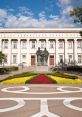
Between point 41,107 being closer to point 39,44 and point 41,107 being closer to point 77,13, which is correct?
point 77,13

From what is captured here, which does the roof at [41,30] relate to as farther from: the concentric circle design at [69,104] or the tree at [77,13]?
the concentric circle design at [69,104]

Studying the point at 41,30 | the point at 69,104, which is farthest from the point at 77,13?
the point at 41,30

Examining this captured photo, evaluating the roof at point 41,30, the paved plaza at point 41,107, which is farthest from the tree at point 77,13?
the roof at point 41,30

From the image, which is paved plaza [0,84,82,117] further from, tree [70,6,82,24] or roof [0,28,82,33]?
roof [0,28,82,33]

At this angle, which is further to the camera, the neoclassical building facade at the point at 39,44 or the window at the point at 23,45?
the window at the point at 23,45

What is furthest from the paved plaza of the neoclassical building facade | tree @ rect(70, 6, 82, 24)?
the neoclassical building facade

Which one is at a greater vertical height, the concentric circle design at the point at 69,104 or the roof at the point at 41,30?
the roof at the point at 41,30

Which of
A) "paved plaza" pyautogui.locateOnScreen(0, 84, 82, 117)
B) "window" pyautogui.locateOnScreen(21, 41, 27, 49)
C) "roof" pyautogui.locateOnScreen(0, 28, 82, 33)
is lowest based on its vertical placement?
"paved plaza" pyautogui.locateOnScreen(0, 84, 82, 117)

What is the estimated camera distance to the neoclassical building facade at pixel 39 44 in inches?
3300

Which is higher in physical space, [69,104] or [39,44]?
[39,44]

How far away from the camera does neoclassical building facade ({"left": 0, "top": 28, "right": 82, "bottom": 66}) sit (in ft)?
275

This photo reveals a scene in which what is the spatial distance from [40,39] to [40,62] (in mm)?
20957

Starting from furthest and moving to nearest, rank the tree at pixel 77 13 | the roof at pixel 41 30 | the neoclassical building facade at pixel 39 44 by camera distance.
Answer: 1. the neoclassical building facade at pixel 39 44
2. the roof at pixel 41 30
3. the tree at pixel 77 13

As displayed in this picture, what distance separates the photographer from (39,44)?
8531 centimetres
